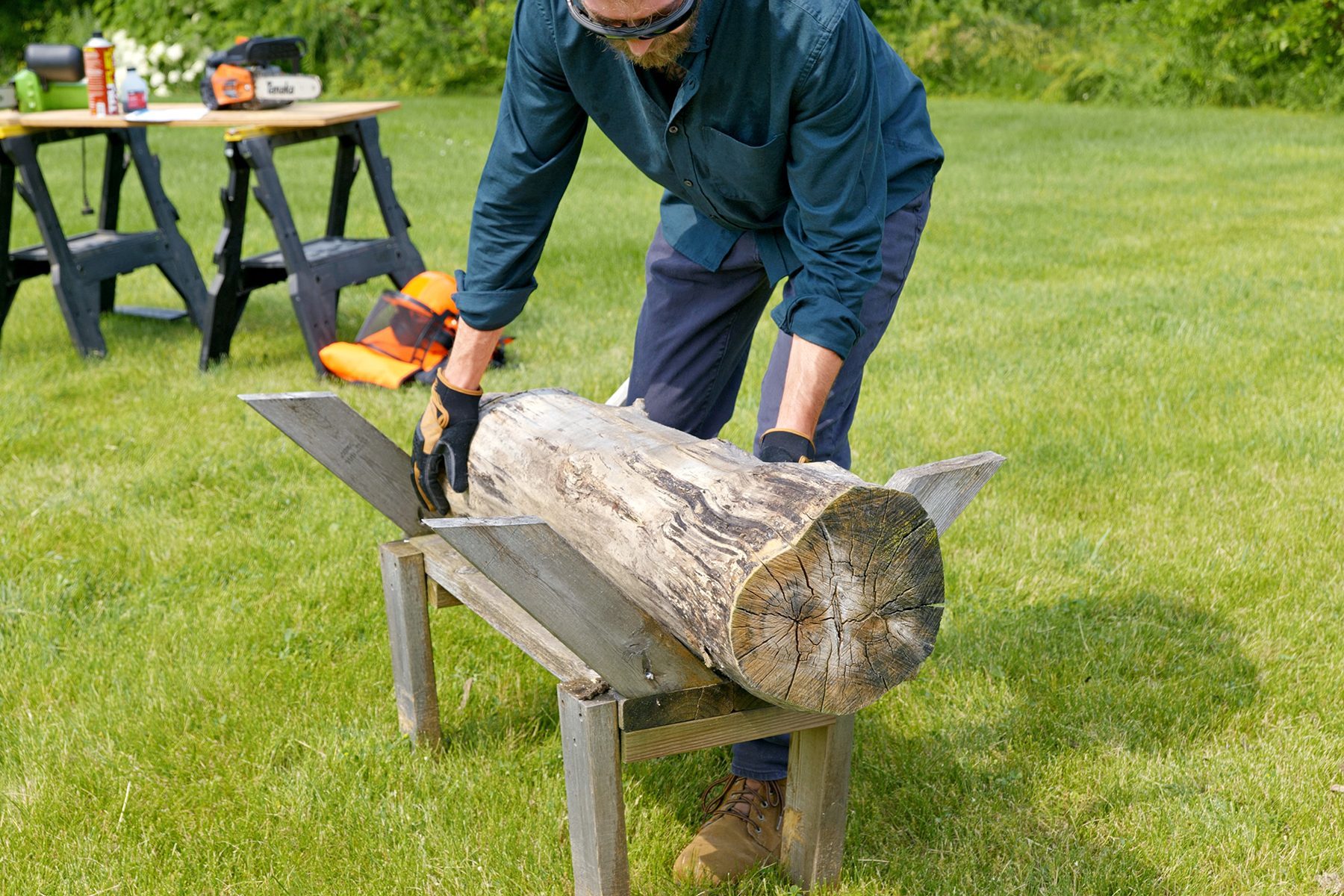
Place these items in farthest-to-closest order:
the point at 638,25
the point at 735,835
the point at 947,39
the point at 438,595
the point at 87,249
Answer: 1. the point at 947,39
2. the point at 87,249
3. the point at 438,595
4. the point at 735,835
5. the point at 638,25

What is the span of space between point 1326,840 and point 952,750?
851 millimetres

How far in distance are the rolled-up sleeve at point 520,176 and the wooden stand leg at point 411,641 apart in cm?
66

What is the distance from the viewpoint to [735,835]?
2.81 metres

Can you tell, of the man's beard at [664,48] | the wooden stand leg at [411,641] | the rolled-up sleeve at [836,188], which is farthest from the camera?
the wooden stand leg at [411,641]

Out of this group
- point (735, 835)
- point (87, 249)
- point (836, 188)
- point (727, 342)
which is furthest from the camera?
point (87, 249)

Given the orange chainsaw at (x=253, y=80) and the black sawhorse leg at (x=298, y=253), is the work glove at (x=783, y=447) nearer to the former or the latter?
the black sawhorse leg at (x=298, y=253)

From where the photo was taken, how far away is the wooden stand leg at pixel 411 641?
3.12m

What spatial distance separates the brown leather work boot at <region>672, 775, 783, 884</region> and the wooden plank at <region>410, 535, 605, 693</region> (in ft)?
1.70

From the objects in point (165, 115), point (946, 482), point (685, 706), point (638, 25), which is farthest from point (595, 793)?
point (165, 115)

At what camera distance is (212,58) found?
6.82 metres

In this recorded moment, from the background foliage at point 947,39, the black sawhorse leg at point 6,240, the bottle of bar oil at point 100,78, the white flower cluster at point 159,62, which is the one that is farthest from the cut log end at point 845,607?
the background foliage at point 947,39

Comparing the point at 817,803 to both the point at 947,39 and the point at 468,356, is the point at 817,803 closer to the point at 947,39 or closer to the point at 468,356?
the point at 468,356

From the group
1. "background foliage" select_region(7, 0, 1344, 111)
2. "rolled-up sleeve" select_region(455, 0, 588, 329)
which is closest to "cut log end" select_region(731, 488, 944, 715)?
"rolled-up sleeve" select_region(455, 0, 588, 329)

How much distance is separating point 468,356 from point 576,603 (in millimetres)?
926
